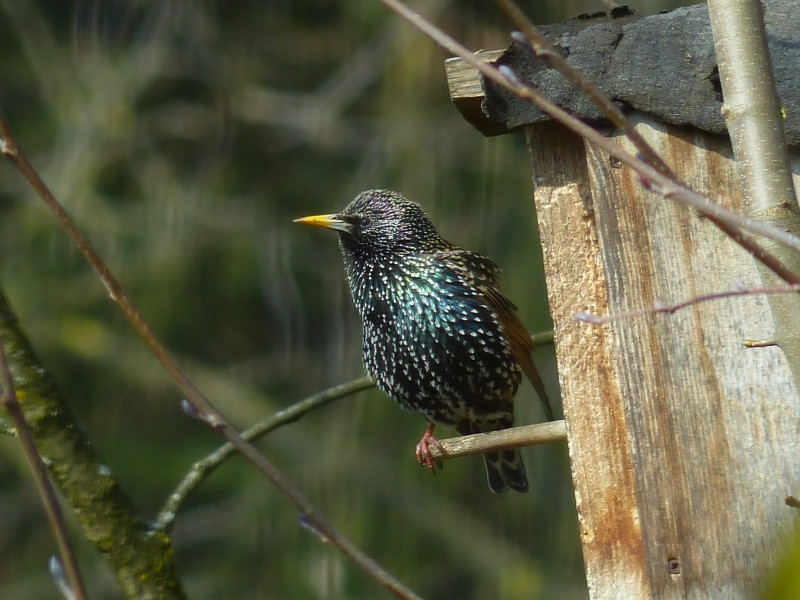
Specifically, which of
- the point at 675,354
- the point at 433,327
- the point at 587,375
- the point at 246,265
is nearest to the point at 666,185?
the point at 675,354

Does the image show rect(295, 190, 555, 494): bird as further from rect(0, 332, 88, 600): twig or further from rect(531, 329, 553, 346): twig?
rect(0, 332, 88, 600): twig

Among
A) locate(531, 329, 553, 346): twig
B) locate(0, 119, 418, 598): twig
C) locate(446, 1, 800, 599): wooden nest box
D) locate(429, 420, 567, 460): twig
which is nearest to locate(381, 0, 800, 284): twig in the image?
locate(0, 119, 418, 598): twig

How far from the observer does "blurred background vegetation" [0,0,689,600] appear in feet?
19.8

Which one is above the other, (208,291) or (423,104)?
(423,104)

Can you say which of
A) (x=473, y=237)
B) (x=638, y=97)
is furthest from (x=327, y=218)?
(x=473, y=237)

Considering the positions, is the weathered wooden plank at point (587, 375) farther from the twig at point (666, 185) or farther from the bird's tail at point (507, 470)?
the bird's tail at point (507, 470)

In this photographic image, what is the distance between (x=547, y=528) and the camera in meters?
6.19

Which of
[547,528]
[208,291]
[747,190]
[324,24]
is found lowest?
[547,528]

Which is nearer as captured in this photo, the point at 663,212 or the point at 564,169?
the point at 663,212

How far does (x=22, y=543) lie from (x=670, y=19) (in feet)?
16.2

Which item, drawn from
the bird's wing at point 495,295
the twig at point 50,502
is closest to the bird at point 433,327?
the bird's wing at point 495,295

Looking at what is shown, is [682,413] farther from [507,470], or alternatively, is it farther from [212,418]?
[507,470]

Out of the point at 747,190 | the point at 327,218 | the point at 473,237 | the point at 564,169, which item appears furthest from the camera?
the point at 473,237

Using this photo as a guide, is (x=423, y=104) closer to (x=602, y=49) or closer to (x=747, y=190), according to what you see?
(x=602, y=49)
